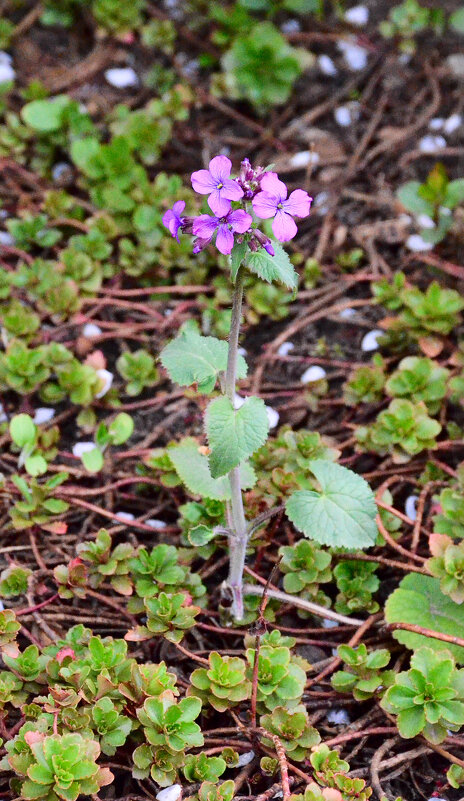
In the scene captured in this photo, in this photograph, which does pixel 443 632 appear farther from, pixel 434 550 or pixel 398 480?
pixel 398 480

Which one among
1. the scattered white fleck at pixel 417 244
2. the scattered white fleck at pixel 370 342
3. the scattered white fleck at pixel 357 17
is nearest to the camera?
the scattered white fleck at pixel 370 342

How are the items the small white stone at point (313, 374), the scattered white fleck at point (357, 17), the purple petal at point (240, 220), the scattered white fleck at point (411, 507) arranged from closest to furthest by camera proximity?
the purple petal at point (240, 220) → the scattered white fleck at point (411, 507) → the small white stone at point (313, 374) → the scattered white fleck at point (357, 17)

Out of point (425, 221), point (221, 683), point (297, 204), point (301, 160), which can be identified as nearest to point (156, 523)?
point (221, 683)

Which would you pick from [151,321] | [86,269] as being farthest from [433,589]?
[86,269]

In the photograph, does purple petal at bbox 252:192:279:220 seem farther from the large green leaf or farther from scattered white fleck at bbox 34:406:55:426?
scattered white fleck at bbox 34:406:55:426

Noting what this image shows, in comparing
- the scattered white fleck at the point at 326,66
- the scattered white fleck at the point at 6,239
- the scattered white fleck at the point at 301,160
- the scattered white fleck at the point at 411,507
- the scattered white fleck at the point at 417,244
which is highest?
the scattered white fleck at the point at 326,66

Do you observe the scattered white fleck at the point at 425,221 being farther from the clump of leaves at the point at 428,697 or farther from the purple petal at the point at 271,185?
the clump of leaves at the point at 428,697

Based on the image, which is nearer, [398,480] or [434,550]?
[434,550]

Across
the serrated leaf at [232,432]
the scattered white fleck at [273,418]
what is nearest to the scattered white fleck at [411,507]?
the scattered white fleck at [273,418]
